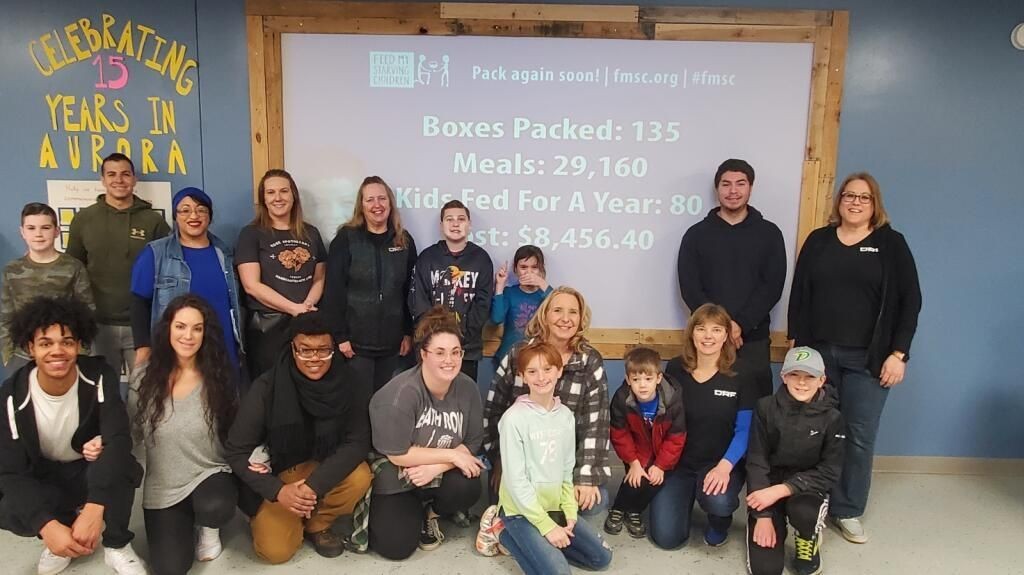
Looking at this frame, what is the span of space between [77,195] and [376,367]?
168 cm

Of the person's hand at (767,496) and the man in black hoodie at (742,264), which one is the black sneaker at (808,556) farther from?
the man in black hoodie at (742,264)

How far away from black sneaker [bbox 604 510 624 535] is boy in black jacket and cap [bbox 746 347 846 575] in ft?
1.60

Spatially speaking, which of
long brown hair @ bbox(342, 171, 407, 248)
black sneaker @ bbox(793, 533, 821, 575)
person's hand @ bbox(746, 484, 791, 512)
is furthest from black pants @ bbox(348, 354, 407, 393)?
black sneaker @ bbox(793, 533, 821, 575)

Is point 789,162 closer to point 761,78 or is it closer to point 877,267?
point 761,78

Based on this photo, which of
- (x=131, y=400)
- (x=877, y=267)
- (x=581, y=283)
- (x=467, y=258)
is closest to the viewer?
(x=131, y=400)

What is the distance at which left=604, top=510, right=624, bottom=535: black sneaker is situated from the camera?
8.68ft

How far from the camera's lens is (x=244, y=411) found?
2287 millimetres

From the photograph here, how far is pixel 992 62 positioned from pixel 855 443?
194 cm

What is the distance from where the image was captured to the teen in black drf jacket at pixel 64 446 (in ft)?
6.93

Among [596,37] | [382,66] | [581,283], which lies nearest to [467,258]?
[581,283]

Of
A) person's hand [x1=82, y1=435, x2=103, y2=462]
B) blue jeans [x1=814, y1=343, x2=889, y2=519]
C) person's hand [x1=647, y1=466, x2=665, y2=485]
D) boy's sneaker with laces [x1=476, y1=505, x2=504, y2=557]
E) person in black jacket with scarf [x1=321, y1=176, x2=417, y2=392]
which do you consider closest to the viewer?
person's hand [x1=82, y1=435, x2=103, y2=462]

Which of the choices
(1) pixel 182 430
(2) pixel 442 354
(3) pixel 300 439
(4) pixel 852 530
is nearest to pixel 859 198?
(4) pixel 852 530

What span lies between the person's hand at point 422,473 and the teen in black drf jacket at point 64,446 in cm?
93

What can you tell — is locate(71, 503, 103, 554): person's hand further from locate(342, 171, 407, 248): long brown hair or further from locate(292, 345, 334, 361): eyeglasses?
locate(342, 171, 407, 248): long brown hair
